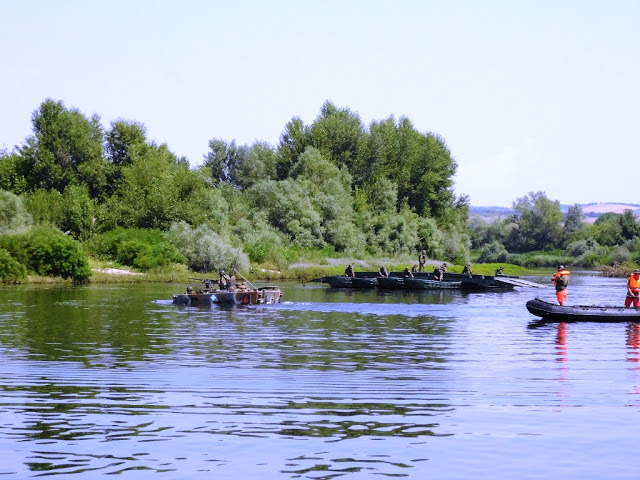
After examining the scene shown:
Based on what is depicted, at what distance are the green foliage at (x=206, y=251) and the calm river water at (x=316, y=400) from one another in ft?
116

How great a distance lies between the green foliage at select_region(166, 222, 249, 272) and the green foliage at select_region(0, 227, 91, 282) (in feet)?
34.4

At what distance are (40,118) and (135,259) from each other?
20.0 meters

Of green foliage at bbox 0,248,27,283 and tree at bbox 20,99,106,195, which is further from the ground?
tree at bbox 20,99,106,195

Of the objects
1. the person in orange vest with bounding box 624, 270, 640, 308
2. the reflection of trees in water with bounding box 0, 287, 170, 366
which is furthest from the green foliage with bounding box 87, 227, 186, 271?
the person in orange vest with bounding box 624, 270, 640, 308

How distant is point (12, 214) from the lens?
71688 mm

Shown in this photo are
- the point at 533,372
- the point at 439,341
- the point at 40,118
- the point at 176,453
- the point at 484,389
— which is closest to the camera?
the point at 176,453

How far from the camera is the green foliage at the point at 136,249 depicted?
71.0 m

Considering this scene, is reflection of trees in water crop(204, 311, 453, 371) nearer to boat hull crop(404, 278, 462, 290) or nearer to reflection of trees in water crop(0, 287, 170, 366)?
reflection of trees in water crop(0, 287, 170, 366)

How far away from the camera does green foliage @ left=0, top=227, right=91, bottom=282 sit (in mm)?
62562

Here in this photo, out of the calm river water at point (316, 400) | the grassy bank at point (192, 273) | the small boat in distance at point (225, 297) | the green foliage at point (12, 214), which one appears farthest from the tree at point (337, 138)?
the calm river water at point (316, 400)

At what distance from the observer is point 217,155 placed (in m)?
125

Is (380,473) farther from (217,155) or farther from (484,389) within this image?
(217,155)

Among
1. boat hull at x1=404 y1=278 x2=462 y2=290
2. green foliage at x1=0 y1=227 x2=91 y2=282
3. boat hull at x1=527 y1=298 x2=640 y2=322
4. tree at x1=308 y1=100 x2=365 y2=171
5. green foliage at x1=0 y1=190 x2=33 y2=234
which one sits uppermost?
tree at x1=308 y1=100 x2=365 y2=171

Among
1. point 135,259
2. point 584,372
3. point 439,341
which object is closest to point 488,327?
point 439,341
